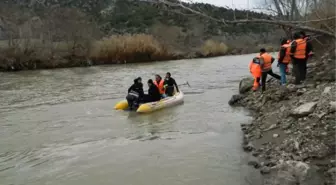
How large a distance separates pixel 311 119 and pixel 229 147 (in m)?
1.78

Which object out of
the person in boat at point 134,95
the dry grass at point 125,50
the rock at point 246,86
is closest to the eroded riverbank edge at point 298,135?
the rock at point 246,86

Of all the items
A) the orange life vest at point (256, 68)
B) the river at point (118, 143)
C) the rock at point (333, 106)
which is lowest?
the river at point (118, 143)

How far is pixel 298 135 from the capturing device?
7145 millimetres

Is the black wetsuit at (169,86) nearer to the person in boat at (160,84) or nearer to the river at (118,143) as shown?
the person in boat at (160,84)

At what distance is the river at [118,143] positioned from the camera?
22.5 feet

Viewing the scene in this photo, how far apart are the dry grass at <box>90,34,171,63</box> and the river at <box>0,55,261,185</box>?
63.3ft

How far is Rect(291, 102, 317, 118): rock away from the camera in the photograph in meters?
7.80

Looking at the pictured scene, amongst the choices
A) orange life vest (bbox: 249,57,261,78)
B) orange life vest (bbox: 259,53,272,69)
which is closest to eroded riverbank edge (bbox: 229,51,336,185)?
orange life vest (bbox: 259,53,272,69)

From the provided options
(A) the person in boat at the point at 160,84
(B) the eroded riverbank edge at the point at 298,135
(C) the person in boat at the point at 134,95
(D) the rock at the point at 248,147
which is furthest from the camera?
(A) the person in boat at the point at 160,84

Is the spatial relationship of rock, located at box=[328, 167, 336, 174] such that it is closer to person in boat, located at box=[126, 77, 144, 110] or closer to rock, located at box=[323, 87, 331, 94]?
rock, located at box=[323, 87, 331, 94]

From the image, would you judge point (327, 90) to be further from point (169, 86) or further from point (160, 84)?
point (169, 86)

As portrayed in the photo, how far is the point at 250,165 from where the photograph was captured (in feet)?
22.7

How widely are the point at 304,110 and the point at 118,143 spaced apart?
13.7 feet

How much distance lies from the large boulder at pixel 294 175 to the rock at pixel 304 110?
195cm
